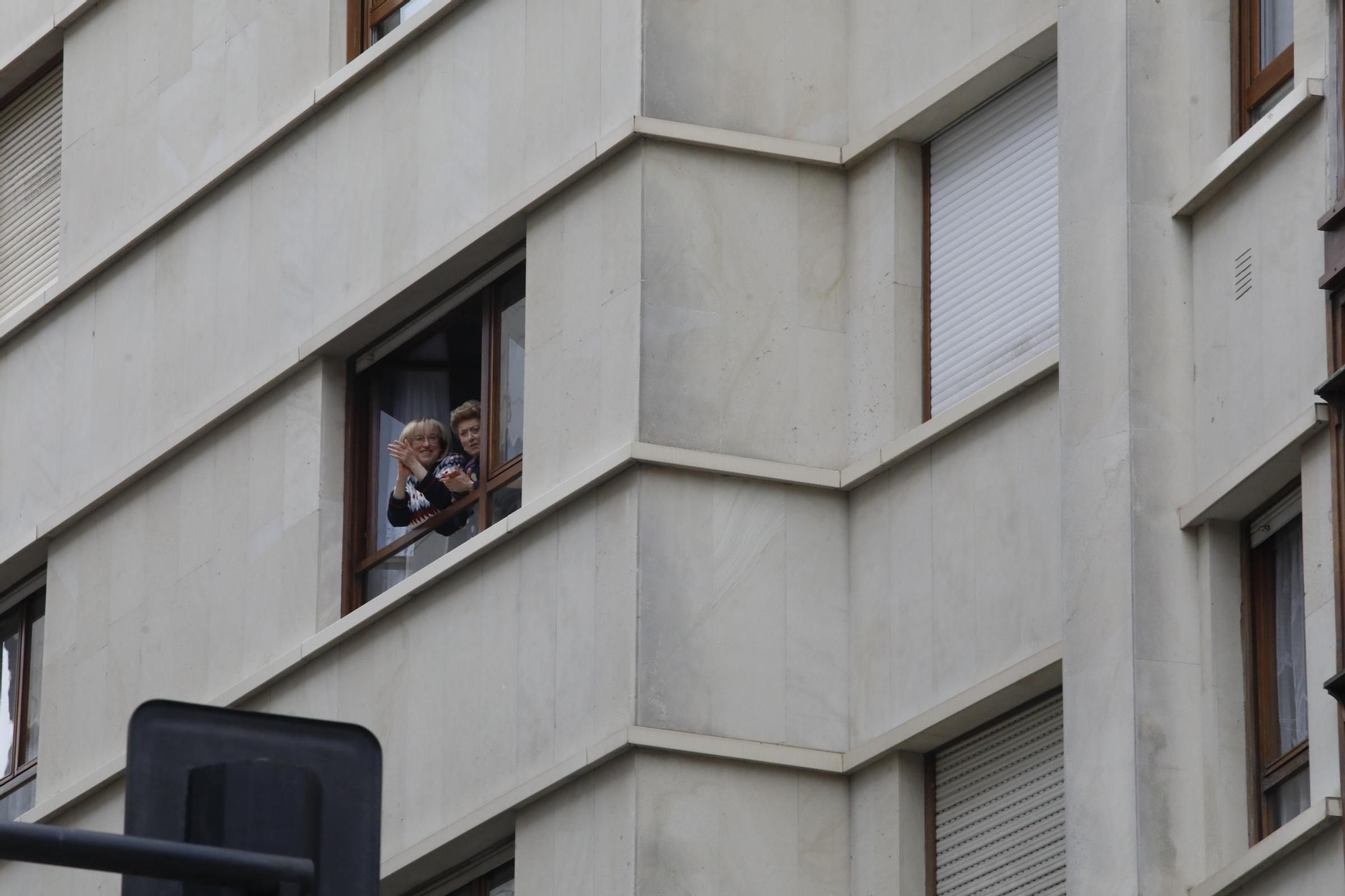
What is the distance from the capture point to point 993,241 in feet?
56.2

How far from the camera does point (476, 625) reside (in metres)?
18.2

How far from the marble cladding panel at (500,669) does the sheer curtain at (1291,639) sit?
13.0 ft

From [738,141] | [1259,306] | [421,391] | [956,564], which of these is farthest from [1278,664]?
[421,391]

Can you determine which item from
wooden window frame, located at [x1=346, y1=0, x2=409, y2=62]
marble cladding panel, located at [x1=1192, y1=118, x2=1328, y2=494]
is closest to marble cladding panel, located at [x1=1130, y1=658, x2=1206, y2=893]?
marble cladding panel, located at [x1=1192, y1=118, x2=1328, y2=494]

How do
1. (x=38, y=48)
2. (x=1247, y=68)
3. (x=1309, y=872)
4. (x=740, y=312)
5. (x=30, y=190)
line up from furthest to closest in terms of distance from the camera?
(x=30, y=190)
(x=38, y=48)
(x=740, y=312)
(x=1247, y=68)
(x=1309, y=872)

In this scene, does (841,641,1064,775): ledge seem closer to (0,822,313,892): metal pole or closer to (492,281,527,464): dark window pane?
(492,281,527,464): dark window pane

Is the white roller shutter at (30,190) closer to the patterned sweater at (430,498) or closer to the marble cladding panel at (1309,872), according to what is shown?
the patterned sweater at (430,498)

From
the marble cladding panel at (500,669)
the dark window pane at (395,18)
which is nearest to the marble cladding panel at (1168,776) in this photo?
the marble cladding panel at (500,669)

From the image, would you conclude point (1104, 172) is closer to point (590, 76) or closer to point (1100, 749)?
point (1100, 749)

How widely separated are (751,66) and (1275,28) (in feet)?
13.6

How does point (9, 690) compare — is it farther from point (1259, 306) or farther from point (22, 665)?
point (1259, 306)

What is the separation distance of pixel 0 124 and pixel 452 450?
7.86m

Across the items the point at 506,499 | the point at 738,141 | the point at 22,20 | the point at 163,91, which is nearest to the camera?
the point at 738,141

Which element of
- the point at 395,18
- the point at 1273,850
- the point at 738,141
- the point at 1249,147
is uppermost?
the point at 395,18
